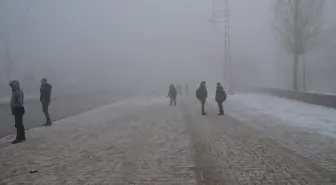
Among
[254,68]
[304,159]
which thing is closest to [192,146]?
[304,159]

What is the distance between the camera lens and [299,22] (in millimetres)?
38688

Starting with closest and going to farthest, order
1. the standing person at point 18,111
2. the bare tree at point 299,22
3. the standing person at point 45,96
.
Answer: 1. the standing person at point 18,111
2. the standing person at point 45,96
3. the bare tree at point 299,22

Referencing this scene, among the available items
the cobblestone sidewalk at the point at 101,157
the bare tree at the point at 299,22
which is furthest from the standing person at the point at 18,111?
the bare tree at the point at 299,22

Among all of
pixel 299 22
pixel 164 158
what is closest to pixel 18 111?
pixel 164 158

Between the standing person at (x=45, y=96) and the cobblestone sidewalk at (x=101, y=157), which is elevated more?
the standing person at (x=45, y=96)

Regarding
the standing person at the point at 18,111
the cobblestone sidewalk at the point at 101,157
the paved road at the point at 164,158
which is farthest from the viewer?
the standing person at the point at 18,111

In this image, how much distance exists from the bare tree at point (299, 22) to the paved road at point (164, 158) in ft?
85.9

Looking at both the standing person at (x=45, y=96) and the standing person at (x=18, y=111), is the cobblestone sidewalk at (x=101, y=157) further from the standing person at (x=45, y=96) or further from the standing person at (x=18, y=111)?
the standing person at (x=45, y=96)

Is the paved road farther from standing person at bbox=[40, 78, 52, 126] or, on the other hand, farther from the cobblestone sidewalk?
standing person at bbox=[40, 78, 52, 126]

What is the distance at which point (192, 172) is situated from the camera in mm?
7953

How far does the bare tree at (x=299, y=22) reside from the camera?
38.6m

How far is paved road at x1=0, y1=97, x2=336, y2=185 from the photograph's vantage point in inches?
298

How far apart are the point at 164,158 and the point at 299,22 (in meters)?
32.3

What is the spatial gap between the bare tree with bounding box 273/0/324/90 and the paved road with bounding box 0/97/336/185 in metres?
26.2
